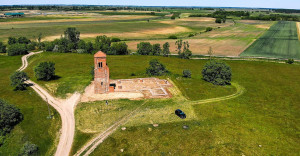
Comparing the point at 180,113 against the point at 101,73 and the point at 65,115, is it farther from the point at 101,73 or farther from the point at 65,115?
the point at 65,115

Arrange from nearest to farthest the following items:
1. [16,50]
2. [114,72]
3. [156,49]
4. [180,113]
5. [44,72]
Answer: [180,113]
[44,72]
[114,72]
[16,50]
[156,49]

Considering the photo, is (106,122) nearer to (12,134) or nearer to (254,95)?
(12,134)

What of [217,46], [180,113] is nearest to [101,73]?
[180,113]

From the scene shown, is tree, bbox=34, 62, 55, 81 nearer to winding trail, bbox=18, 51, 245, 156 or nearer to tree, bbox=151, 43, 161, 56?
winding trail, bbox=18, 51, 245, 156

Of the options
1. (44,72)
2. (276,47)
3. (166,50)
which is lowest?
(44,72)

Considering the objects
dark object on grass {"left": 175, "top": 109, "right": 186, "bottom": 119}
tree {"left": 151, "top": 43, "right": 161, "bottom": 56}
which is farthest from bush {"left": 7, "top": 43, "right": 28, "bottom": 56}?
dark object on grass {"left": 175, "top": 109, "right": 186, "bottom": 119}

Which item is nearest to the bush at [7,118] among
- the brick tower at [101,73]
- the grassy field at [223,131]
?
the grassy field at [223,131]
